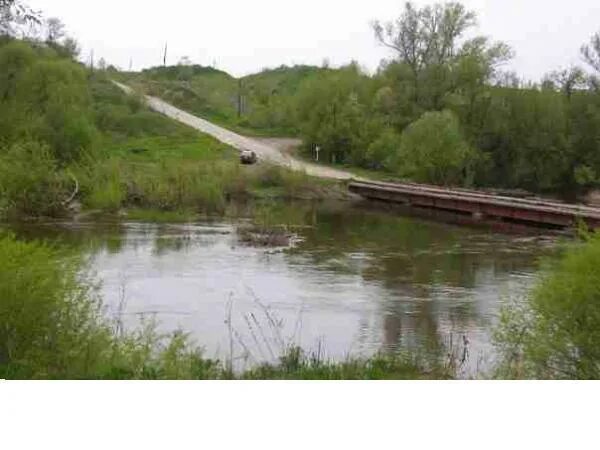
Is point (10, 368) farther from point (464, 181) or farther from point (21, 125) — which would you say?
point (464, 181)

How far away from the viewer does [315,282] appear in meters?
18.9

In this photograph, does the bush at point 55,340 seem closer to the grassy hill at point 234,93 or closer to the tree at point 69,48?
the tree at point 69,48

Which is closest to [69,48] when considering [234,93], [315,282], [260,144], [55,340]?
[260,144]

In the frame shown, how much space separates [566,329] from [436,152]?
120 feet

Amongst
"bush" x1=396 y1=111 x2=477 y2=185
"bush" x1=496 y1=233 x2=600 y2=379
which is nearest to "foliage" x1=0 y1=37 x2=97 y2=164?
"bush" x1=396 y1=111 x2=477 y2=185

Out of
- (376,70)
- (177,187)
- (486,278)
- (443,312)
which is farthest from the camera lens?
(376,70)

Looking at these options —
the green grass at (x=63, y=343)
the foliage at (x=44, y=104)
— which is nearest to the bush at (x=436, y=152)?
the foliage at (x=44, y=104)

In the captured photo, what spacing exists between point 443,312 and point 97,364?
930cm

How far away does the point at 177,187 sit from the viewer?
3353 cm

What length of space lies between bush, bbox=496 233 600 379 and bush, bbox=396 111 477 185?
34764 millimetres

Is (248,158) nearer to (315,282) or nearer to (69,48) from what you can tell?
(69,48)

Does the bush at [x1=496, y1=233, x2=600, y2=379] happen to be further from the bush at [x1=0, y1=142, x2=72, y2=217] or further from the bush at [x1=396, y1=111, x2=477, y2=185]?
the bush at [x1=396, y1=111, x2=477, y2=185]

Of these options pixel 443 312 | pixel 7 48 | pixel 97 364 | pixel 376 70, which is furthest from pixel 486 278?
pixel 376 70

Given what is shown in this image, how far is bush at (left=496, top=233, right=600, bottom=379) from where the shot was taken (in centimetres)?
827
